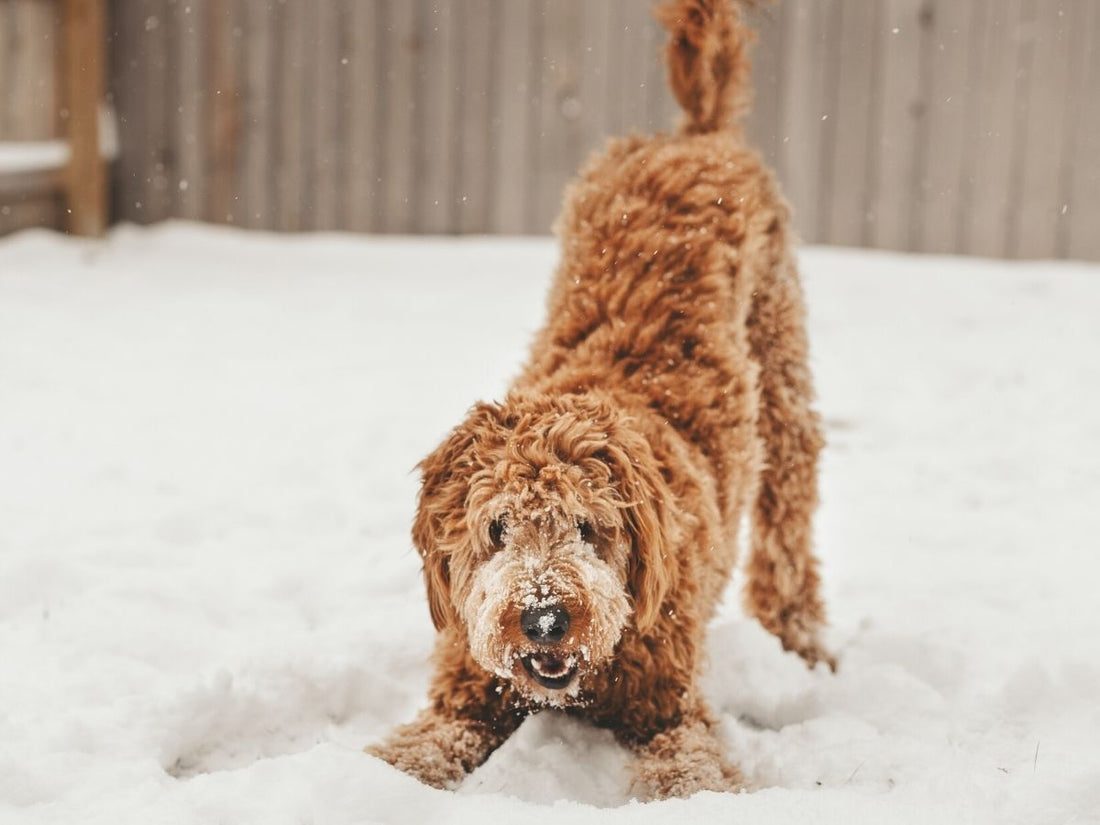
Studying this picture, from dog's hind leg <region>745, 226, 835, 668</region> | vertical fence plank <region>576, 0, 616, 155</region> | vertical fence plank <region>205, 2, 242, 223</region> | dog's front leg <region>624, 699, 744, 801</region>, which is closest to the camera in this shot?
dog's front leg <region>624, 699, 744, 801</region>

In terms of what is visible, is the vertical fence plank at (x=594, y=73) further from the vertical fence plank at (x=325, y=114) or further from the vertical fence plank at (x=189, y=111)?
the vertical fence plank at (x=189, y=111)

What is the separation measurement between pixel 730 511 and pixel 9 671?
79.5 inches

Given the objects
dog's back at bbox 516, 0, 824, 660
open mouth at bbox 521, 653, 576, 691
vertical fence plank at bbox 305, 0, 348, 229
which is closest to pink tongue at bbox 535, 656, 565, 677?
open mouth at bbox 521, 653, 576, 691

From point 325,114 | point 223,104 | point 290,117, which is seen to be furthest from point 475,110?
point 223,104

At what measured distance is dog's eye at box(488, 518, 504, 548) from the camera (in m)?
2.72

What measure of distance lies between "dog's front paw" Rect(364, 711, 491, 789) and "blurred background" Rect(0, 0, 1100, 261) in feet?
20.3

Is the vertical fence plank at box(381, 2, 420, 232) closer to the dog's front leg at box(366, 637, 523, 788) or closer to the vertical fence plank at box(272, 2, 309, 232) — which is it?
the vertical fence plank at box(272, 2, 309, 232)

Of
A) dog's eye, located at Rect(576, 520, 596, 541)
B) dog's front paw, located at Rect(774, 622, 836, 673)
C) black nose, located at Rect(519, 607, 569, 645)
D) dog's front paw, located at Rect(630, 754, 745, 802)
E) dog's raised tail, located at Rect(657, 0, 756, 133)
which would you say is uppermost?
dog's raised tail, located at Rect(657, 0, 756, 133)

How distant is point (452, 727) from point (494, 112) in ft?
21.2

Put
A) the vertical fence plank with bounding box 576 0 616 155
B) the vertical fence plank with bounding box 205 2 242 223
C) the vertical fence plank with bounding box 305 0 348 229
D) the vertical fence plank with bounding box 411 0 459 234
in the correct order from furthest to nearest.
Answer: the vertical fence plank with bounding box 205 2 242 223 < the vertical fence plank with bounding box 305 0 348 229 < the vertical fence plank with bounding box 411 0 459 234 < the vertical fence plank with bounding box 576 0 616 155

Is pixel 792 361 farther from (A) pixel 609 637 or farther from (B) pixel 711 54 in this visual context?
(A) pixel 609 637

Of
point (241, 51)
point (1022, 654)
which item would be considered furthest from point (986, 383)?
point (241, 51)

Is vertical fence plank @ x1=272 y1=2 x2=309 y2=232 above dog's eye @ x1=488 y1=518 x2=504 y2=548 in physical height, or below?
above

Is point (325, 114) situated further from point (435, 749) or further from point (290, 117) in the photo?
point (435, 749)
